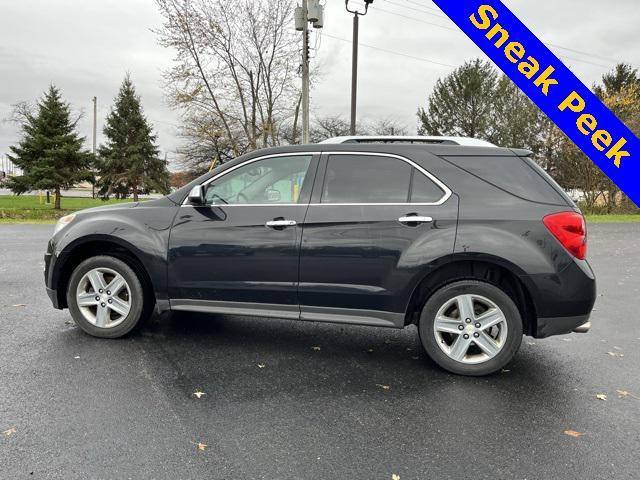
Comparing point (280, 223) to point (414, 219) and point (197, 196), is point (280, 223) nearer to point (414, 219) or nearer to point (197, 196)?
point (197, 196)

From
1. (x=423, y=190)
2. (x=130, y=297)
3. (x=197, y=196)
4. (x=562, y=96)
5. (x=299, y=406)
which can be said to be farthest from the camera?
(x=130, y=297)

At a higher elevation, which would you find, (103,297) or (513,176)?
(513,176)

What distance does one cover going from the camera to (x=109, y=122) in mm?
38438

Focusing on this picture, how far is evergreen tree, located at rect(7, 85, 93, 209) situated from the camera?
27.0 metres

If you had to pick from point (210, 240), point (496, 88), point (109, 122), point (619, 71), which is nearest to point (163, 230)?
point (210, 240)

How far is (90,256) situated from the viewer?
15.2 ft

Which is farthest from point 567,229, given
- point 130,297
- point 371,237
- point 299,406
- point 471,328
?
point 130,297

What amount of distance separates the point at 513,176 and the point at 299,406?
2.42 m

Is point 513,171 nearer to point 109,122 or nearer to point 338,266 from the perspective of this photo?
point 338,266

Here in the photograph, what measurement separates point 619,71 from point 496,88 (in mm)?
12482

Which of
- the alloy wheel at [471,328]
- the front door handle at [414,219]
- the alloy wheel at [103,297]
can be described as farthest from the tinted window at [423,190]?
the alloy wheel at [103,297]

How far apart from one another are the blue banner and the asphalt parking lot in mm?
1567

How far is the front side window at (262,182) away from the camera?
423cm

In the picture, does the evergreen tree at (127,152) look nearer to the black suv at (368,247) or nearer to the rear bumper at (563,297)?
the black suv at (368,247)
